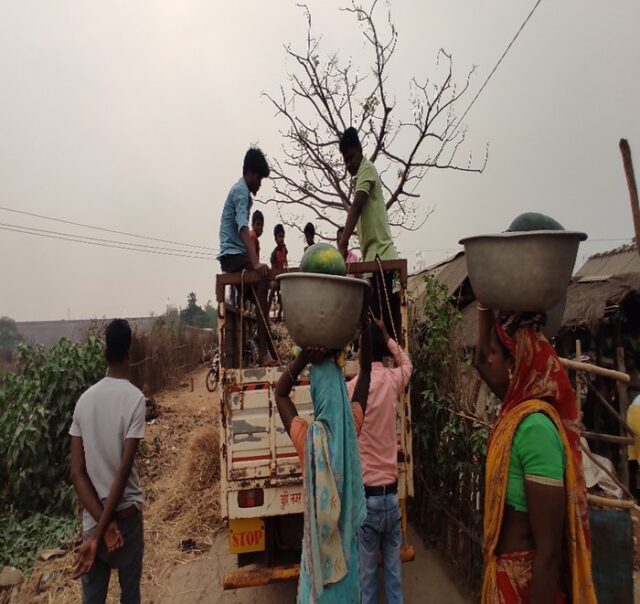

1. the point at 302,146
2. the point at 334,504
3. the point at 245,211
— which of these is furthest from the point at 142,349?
the point at 334,504

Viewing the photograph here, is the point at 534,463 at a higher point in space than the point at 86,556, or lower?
higher

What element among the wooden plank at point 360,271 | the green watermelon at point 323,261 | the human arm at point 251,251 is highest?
the human arm at point 251,251

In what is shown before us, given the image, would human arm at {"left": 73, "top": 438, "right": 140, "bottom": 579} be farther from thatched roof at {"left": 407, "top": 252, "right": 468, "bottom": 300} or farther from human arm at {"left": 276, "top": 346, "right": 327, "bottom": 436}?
thatched roof at {"left": 407, "top": 252, "right": 468, "bottom": 300}

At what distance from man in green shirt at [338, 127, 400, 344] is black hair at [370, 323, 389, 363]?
0.67m

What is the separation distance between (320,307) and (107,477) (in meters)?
1.57

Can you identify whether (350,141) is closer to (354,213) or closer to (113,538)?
(354,213)

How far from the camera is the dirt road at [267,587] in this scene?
3928 mm

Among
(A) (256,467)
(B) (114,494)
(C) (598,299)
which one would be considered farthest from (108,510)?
(C) (598,299)

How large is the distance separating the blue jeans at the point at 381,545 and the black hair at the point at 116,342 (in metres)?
1.66

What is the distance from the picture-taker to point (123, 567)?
2574mm

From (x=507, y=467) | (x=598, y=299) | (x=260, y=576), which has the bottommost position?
(x=260, y=576)

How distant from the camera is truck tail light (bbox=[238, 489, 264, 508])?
3.36 metres

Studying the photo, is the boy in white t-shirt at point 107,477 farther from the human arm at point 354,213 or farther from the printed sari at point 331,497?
the human arm at point 354,213

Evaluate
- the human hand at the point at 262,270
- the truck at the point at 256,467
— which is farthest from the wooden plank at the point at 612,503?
the human hand at the point at 262,270
